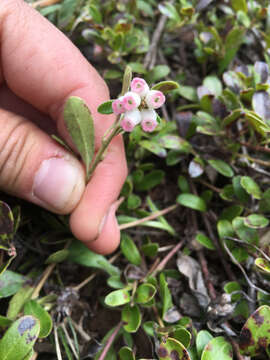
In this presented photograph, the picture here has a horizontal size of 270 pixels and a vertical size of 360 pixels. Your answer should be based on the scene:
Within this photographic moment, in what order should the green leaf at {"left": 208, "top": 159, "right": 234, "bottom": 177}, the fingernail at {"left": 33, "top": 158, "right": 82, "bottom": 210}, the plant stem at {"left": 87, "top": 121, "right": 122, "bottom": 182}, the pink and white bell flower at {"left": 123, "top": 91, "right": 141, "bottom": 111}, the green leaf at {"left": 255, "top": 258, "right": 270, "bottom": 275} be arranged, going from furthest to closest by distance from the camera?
the green leaf at {"left": 208, "top": 159, "right": 234, "bottom": 177} < the fingernail at {"left": 33, "top": 158, "right": 82, "bottom": 210} < the green leaf at {"left": 255, "top": 258, "right": 270, "bottom": 275} < the plant stem at {"left": 87, "top": 121, "right": 122, "bottom": 182} < the pink and white bell flower at {"left": 123, "top": 91, "right": 141, "bottom": 111}

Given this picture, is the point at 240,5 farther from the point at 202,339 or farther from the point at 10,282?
the point at 10,282

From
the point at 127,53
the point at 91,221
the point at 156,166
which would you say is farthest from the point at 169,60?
the point at 91,221

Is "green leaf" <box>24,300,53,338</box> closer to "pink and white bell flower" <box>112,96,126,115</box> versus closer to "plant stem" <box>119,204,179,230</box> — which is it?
"plant stem" <box>119,204,179,230</box>

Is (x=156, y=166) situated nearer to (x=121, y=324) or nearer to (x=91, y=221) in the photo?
(x=91, y=221)

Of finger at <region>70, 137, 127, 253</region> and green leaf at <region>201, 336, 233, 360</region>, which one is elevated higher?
finger at <region>70, 137, 127, 253</region>

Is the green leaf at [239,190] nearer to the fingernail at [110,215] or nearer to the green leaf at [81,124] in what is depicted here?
the fingernail at [110,215]

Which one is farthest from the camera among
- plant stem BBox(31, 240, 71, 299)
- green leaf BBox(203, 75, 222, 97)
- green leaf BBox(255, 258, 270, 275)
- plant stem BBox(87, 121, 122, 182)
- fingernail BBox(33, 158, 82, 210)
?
green leaf BBox(203, 75, 222, 97)

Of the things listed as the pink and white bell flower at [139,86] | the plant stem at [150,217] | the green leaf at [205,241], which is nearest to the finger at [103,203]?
the plant stem at [150,217]

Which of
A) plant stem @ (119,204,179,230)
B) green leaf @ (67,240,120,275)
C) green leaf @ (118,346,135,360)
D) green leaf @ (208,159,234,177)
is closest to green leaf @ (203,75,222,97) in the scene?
green leaf @ (208,159,234,177)
